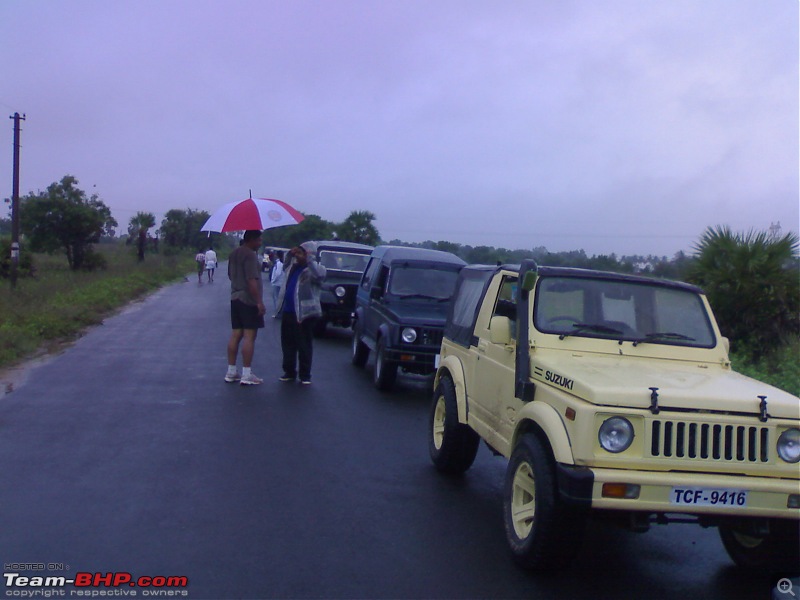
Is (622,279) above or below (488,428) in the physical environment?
above

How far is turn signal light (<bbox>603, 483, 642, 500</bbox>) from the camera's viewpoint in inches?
174

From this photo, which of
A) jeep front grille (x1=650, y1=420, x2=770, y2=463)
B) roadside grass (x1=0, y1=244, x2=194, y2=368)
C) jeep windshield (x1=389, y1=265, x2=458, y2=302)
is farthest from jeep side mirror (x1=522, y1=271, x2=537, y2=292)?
roadside grass (x1=0, y1=244, x2=194, y2=368)

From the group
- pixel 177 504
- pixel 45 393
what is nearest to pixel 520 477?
pixel 177 504

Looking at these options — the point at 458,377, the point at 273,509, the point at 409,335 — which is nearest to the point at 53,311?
the point at 409,335

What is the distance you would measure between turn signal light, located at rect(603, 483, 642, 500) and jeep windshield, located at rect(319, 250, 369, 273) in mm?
13909

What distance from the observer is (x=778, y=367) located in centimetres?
1142

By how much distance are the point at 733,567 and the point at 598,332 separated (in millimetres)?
1810

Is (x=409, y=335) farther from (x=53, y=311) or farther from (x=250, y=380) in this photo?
(x=53, y=311)

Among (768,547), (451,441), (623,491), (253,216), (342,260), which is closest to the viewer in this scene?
(623,491)

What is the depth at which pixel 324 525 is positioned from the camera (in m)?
5.56

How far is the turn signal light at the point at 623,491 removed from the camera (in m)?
4.42

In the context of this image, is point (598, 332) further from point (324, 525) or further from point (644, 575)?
point (324, 525)

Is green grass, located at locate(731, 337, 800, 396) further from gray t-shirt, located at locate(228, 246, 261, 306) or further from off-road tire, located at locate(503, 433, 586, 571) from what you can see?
gray t-shirt, located at locate(228, 246, 261, 306)

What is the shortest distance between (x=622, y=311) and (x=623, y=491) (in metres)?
1.99
